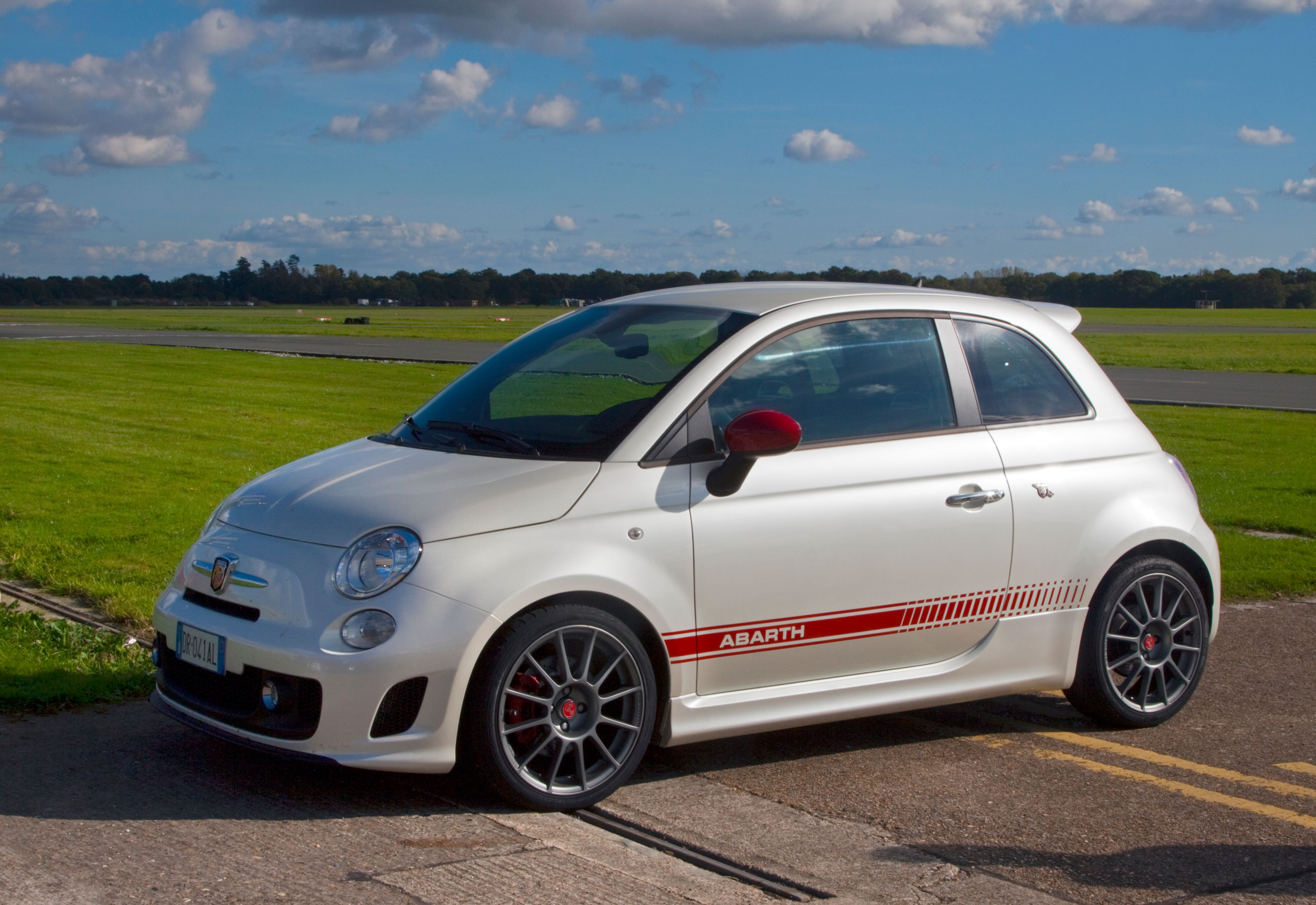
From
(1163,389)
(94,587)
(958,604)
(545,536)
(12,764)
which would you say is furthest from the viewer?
(1163,389)

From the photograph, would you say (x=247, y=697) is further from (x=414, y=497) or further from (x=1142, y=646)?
(x=1142, y=646)

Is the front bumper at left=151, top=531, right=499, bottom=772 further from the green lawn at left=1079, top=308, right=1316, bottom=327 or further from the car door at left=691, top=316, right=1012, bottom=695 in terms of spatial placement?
the green lawn at left=1079, top=308, right=1316, bottom=327

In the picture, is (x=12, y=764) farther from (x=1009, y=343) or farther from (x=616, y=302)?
(x=1009, y=343)

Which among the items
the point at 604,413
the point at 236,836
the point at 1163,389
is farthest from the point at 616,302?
the point at 1163,389

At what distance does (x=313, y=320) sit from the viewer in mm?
86312

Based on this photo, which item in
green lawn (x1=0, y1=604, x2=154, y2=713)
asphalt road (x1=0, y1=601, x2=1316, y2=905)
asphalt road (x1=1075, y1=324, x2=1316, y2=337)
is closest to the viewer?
asphalt road (x1=0, y1=601, x2=1316, y2=905)

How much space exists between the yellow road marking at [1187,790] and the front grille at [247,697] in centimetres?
279

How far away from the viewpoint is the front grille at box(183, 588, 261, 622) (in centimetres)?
443

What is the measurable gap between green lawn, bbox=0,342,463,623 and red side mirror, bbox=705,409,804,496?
12.2ft

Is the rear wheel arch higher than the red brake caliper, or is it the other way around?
the rear wheel arch

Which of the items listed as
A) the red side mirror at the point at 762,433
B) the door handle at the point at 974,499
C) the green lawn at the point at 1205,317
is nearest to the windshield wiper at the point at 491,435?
the red side mirror at the point at 762,433

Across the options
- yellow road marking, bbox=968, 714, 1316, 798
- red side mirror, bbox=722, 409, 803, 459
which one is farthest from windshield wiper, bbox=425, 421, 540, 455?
yellow road marking, bbox=968, 714, 1316, 798

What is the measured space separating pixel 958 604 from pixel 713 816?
133 cm

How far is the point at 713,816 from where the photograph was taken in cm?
443
